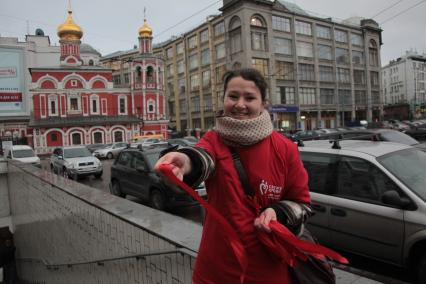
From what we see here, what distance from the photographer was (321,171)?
5.05 meters

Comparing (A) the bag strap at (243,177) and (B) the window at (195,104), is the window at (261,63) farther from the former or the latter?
(A) the bag strap at (243,177)

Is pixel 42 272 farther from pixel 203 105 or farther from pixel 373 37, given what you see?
pixel 373 37

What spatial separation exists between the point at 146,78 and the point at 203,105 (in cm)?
1457

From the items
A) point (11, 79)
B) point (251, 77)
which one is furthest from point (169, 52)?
point (251, 77)

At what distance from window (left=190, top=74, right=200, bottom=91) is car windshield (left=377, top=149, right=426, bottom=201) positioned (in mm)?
59961

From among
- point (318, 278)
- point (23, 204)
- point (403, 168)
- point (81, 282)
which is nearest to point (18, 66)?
point (23, 204)

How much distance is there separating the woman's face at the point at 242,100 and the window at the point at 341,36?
211 feet

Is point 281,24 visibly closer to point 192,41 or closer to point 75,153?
point 192,41

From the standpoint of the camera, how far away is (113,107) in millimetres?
49094

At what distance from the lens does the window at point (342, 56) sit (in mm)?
60241

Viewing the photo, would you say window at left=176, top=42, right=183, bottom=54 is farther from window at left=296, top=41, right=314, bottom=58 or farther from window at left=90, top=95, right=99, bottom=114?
window at left=90, top=95, right=99, bottom=114

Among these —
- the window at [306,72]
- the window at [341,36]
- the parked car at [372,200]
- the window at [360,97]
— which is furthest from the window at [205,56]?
the parked car at [372,200]

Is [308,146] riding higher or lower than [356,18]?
lower

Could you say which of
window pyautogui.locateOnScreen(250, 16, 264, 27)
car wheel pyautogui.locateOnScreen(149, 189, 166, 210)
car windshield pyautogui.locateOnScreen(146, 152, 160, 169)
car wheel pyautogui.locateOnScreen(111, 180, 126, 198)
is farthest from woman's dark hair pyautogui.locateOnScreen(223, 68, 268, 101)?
window pyautogui.locateOnScreen(250, 16, 264, 27)
